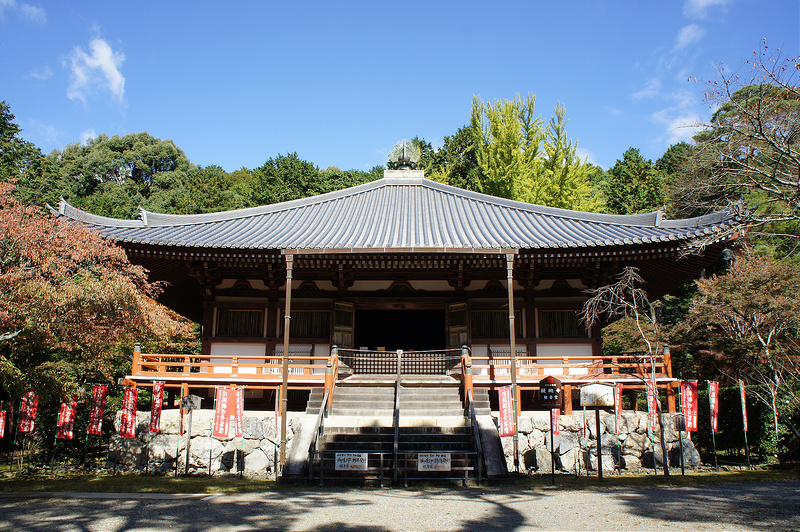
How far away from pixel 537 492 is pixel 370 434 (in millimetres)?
3470

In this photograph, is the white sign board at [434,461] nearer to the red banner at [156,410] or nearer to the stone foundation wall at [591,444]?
the stone foundation wall at [591,444]

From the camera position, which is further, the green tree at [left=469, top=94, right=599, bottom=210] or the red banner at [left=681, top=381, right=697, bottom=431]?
the green tree at [left=469, top=94, right=599, bottom=210]

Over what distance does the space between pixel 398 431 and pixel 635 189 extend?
27.8 metres

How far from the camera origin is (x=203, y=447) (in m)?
11.8

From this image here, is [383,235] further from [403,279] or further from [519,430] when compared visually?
[519,430]

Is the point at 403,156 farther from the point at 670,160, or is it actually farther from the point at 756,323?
the point at 670,160

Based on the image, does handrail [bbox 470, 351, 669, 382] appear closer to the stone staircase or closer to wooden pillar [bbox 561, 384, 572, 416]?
wooden pillar [bbox 561, 384, 572, 416]

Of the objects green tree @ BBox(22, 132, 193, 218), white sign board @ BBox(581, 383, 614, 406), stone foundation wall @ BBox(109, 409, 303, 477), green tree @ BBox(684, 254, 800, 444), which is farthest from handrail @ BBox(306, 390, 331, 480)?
green tree @ BBox(22, 132, 193, 218)

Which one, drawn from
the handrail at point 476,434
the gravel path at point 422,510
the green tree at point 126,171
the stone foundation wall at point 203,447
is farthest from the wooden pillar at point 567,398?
the green tree at point 126,171

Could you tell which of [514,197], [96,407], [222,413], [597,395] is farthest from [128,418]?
[514,197]

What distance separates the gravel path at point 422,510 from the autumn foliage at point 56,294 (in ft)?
8.87

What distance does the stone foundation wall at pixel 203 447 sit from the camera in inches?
455

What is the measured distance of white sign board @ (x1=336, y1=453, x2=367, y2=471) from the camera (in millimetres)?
9281

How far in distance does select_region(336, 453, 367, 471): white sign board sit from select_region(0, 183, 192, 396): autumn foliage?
4430 mm
